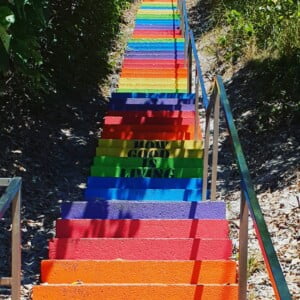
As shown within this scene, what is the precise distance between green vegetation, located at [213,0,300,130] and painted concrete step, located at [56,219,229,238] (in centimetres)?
337

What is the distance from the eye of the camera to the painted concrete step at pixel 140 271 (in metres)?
4.07

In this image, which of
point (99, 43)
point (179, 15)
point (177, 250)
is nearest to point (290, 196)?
point (177, 250)

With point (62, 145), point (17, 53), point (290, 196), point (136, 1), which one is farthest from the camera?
point (136, 1)

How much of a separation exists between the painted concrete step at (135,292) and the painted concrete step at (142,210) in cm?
131

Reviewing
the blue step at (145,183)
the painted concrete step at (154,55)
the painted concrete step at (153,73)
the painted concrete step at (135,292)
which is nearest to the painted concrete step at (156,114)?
the blue step at (145,183)

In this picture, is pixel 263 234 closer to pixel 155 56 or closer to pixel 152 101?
pixel 152 101

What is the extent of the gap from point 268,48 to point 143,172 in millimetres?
4300

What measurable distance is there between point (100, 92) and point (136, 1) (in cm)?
805

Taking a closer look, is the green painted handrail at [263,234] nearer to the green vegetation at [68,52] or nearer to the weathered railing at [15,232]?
the weathered railing at [15,232]

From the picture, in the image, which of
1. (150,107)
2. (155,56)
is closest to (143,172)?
(150,107)

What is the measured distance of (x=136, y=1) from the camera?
1842 centimetres

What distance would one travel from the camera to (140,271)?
409cm

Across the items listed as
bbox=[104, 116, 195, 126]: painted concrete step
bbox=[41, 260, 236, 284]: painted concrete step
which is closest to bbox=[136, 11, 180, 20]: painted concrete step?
bbox=[104, 116, 195, 126]: painted concrete step

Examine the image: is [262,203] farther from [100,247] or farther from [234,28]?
[234,28]
